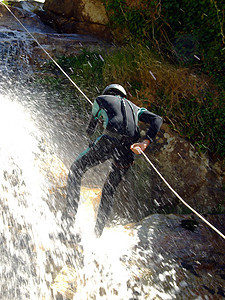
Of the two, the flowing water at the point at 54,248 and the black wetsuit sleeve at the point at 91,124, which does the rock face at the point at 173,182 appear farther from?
the black wetsuit sleeve at the point at 91,124

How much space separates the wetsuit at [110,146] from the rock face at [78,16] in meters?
6.71

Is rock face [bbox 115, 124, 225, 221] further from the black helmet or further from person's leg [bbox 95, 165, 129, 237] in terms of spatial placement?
the black helmet

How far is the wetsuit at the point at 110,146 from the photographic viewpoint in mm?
3314

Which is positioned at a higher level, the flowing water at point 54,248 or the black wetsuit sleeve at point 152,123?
the black wetsuit sleeve at point 152,123

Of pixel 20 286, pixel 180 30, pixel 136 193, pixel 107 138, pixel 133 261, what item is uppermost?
pixel 180 30

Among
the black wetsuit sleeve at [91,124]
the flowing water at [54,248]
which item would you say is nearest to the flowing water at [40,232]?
the flowing water at [54,248]

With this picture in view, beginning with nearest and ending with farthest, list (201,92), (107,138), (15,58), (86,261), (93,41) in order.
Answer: (86,261)
(107,138)
(201,92)
(15,58)
(93,41)

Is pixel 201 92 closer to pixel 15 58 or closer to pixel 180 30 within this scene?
pixel 180 30

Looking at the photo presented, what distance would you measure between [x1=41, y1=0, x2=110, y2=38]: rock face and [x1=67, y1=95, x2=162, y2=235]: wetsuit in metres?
6.71

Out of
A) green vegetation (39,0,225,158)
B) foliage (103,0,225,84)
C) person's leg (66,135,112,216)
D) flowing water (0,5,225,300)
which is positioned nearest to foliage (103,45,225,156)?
green vegetation (39,0,225,158)

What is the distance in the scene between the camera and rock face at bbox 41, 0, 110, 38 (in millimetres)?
9203

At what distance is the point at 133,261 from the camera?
3207mm

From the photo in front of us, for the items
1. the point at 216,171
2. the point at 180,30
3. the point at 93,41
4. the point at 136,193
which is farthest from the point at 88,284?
the point at 93,41

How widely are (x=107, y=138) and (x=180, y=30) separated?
177 inches
